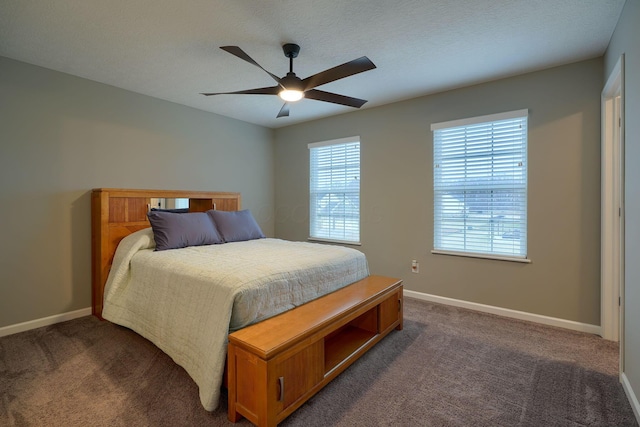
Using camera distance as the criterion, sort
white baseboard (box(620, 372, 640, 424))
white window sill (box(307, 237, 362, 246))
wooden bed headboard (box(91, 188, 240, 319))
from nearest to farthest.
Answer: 1. white baseboard (box(620, 372, 640, 424))
2. wooden bed headboard (box(91, 188, 240, 319))
3. white window sill (box(307, 237, 362, 246))

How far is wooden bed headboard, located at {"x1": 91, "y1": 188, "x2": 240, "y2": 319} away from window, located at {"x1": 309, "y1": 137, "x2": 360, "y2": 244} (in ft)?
7.09

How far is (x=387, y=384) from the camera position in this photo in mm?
1938

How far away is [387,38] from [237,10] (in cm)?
111

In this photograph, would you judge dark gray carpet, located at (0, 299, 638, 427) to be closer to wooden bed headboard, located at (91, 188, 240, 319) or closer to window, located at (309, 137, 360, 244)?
wooden bed headboard, located at (91, 188, 240, 319)

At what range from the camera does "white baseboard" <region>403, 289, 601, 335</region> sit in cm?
272

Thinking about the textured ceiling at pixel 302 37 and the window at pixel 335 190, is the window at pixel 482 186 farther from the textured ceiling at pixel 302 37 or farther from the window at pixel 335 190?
the window at pixel 335 190

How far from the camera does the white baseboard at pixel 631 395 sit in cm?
162

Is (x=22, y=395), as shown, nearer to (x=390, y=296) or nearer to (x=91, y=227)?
(x=91, y=227)

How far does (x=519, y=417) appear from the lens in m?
1.65

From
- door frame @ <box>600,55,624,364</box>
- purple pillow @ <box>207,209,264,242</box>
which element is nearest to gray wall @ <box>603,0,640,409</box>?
door frame @ <box>600,55,624,364</box>

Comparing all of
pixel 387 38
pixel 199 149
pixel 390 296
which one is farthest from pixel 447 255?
pixel 199 149

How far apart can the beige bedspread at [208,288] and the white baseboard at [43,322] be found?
527mm

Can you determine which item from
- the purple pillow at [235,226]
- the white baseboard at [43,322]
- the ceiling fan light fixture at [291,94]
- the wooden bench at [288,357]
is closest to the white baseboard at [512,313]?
the wooden bench at [288,357]

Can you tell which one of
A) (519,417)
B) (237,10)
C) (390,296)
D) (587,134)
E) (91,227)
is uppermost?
(237,10)
